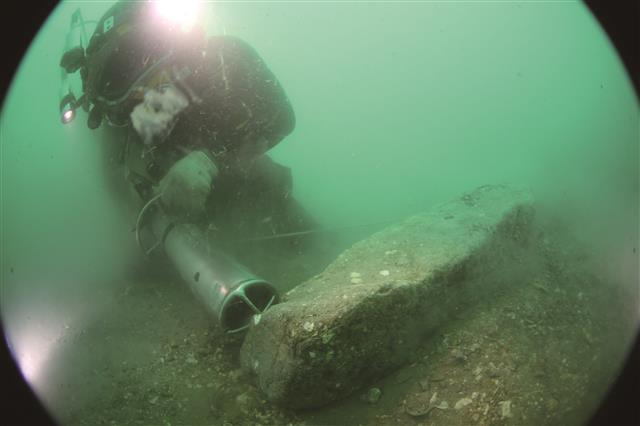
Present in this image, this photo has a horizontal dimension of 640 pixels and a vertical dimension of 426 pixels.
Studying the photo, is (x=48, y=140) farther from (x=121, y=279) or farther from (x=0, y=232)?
(x=121, y=279)

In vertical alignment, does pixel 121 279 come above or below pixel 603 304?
above

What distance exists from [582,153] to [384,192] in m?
6.50

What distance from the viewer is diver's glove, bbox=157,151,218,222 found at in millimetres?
3137

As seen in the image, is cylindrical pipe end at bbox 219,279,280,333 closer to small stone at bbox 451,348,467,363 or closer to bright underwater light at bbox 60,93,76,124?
small stone at bbox 451,348,467,363

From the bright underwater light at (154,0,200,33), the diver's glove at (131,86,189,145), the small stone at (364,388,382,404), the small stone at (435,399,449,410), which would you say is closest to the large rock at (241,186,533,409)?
the small stone at (364,388,382,404)

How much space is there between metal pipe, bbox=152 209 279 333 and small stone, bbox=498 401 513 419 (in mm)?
1578

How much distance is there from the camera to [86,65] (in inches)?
154

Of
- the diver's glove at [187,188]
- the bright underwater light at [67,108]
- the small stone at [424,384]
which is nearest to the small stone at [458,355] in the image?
the small stone at [424,384]

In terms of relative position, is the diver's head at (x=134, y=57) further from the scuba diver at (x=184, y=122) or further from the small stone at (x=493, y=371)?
the small stone at (x=493, y=371)

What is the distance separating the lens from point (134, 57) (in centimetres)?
357

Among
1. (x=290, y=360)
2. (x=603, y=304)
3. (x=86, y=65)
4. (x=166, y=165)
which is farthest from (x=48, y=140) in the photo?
(x=603, y=304)

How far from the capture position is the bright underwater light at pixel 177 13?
12.1 ft

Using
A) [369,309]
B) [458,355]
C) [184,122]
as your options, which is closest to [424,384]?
[458,355]

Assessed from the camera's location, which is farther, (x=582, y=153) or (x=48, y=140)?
(x=582, y=153)
